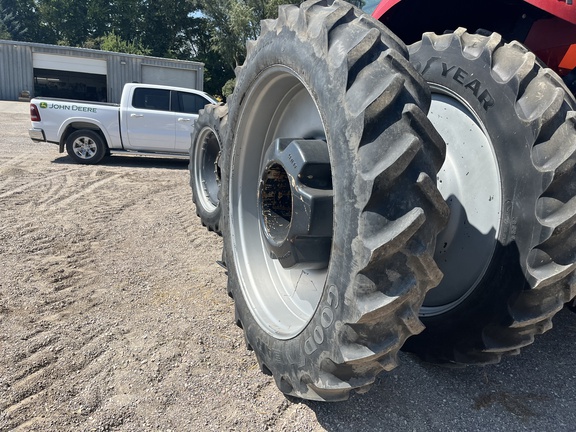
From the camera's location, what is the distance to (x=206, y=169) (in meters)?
5.75

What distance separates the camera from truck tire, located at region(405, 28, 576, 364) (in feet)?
6.47

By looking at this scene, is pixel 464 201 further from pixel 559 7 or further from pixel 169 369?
pixel 169 369

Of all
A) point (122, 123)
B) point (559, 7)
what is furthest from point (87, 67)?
point (559, 7)

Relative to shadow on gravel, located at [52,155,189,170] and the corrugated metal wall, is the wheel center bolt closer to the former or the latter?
shadow on gravel, located at [52,155,189,170]

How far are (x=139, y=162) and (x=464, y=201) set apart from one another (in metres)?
9.83

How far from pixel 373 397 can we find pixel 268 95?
68.5 inches

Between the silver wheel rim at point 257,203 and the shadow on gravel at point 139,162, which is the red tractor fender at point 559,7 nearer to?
the silver wheel rim at point 257,203

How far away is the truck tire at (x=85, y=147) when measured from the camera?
1027cm

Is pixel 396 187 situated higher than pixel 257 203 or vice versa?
pixel 396 187

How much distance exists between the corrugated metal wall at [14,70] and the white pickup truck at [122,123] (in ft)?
83.4

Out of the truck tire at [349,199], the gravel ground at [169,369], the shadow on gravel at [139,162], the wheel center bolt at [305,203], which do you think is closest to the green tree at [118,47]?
the shadow on gravel at [139,162]

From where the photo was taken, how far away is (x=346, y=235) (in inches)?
65.6

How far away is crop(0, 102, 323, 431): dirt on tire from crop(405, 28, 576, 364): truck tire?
3.15 ft

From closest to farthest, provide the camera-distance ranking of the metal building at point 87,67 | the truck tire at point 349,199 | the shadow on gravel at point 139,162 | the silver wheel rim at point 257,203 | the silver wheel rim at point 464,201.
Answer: the truck tire at point 349,199
the silver wheel rim at point 464,201
the silver wheel rim at point 257,203
the shadow on gravel at point 139,162
the metal building at point 87,67
